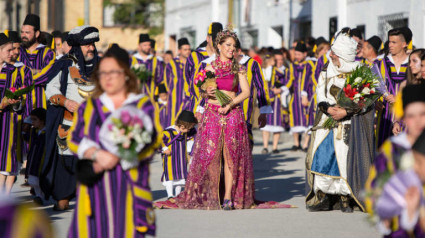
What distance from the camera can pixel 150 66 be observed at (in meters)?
18.2

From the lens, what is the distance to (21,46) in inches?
492

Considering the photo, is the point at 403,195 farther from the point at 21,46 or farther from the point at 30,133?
the point at 21,46

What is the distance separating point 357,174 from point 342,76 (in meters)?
1.07

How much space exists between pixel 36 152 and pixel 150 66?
292 inches

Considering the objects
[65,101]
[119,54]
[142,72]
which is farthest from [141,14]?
[119,54]

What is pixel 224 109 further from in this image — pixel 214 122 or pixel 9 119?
pixel 9 119

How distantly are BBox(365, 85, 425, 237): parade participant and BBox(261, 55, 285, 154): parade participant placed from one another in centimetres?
1270

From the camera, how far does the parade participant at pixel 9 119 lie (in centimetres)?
1067

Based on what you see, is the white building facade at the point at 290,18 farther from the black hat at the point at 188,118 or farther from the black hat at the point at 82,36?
the black hat at the point at 82,36

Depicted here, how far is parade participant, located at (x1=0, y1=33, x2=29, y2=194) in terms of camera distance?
10.7m

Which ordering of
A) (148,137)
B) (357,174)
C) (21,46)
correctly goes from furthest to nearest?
1. (21,46)
2. (357,174)
3. (148,137)

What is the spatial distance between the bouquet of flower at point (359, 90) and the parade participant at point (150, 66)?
8.50 m

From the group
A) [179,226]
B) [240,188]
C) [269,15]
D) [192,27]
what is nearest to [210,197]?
[240,188]

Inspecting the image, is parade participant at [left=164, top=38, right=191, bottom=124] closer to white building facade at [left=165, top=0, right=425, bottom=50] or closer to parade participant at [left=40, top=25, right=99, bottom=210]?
parade participant at [left=40, top=25, right=99, bottom=210]
